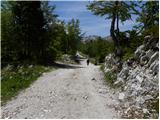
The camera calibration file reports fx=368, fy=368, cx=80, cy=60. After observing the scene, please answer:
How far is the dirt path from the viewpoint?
16.0m

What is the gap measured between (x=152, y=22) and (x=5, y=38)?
25.0 m

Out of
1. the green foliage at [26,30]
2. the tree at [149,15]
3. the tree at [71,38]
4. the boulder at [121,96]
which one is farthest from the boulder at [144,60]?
the tree at [71,38]

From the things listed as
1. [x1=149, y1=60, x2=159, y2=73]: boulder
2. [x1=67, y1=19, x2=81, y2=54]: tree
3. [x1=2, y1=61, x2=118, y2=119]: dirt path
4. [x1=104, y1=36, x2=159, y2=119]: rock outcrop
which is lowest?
[x1=67, y1=19, x2=81, y2=54]: tree

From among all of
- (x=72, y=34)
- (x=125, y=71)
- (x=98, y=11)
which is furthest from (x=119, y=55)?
(x=72, y=34)

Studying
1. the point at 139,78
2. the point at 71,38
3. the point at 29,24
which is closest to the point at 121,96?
the point at 139,78

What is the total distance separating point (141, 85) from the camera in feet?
63.3

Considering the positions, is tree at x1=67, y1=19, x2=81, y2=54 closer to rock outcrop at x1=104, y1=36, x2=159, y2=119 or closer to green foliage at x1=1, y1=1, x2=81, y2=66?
green foliage at x1=1, y1=1, x2=81, y2=66

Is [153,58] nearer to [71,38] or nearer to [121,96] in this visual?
[121,96]

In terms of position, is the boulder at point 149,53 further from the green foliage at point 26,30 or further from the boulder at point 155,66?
the green foliage at point 26,30

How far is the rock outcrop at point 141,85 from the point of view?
15830 mm

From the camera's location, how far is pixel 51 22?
176 feet

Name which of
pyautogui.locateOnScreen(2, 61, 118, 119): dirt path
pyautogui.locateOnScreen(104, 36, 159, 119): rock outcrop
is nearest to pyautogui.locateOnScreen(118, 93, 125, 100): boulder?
pyautogui.locateOnScreen(104, 36, 159, 119): rock outcrop

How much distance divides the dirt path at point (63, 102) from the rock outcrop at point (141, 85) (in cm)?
76

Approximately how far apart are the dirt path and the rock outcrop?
0.76m
